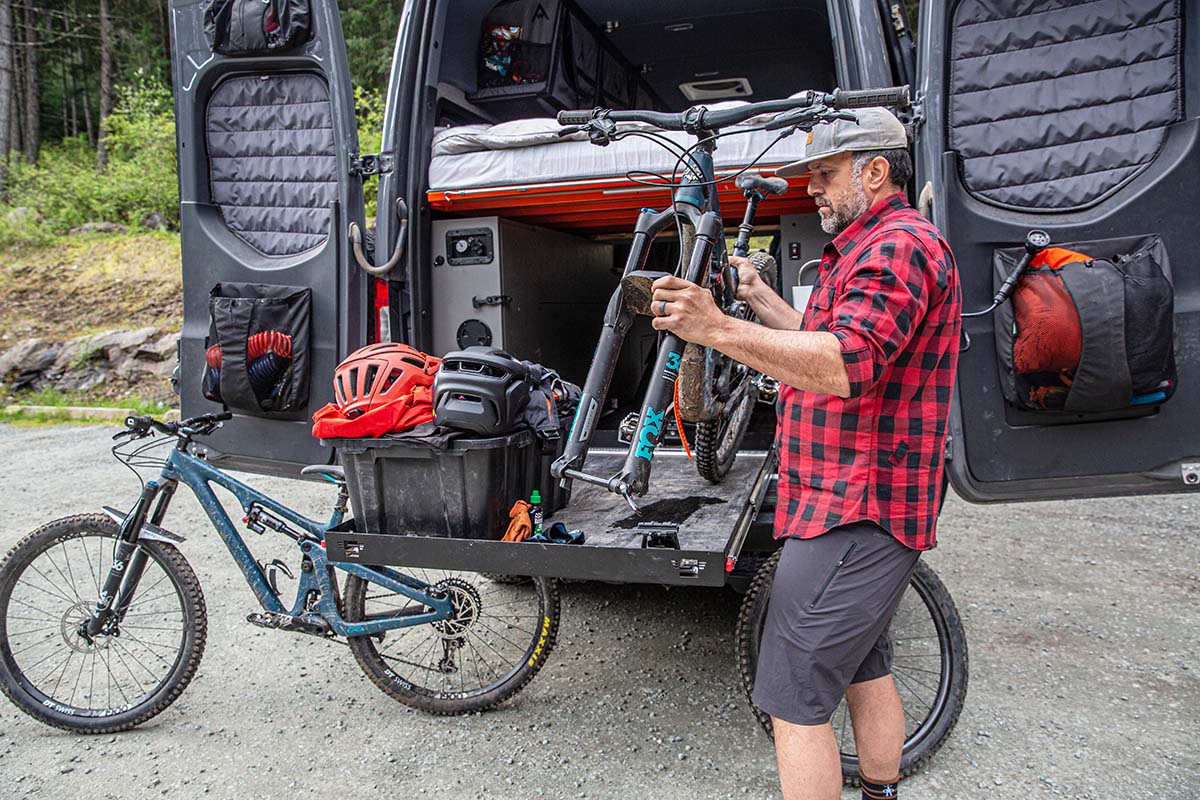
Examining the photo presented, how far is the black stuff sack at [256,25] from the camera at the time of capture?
3510mm

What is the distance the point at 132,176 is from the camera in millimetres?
13938

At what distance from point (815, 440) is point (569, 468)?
980 millimetres

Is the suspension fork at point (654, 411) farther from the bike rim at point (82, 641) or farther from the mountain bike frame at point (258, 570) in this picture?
the bike rim at point (82, 641)

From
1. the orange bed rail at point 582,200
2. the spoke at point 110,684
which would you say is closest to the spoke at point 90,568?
the spoke at point 110,684

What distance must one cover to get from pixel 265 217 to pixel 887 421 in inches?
116

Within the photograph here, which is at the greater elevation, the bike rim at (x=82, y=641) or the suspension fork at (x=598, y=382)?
the suspension fork at (x=598, y=382)

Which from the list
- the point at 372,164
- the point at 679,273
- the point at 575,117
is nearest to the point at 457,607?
the point at 679,273

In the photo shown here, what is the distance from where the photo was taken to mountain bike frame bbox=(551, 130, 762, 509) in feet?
8.73

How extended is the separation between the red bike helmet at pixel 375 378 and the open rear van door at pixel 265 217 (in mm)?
727

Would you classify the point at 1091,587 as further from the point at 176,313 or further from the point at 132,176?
the point at 132,176

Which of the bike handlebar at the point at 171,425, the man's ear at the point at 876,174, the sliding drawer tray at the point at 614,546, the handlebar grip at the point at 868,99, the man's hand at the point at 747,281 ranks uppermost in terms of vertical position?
the handlebar grip at the point at 868,99

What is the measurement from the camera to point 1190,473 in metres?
2.85

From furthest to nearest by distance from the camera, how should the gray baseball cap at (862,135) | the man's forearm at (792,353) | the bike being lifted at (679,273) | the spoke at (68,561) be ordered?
the spoke at (68,561) < the bike being lifted at (679,273) < the gray baseball cap at (862,135) < the man's forearm at (792,353)

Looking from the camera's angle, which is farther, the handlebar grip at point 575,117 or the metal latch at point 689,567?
the handlebar grip at point 575,117
